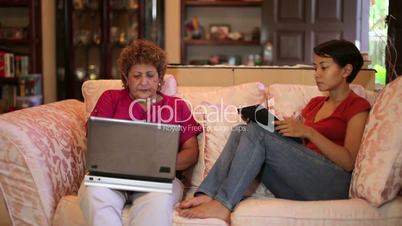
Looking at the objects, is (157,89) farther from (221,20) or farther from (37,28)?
(221,20)

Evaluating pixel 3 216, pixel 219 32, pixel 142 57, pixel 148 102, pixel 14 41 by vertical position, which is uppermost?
pixel 219 32

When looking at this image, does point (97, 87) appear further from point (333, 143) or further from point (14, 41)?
point (14, 41)

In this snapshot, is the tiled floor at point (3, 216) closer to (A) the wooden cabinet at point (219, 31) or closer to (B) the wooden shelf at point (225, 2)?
(A) the wooden cabinet at point (219, 31)

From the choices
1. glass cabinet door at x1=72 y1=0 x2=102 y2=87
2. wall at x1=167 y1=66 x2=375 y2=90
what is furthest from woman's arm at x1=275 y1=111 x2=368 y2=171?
glass cabinet door at x1=72 y1=0 x2=102 y2=87

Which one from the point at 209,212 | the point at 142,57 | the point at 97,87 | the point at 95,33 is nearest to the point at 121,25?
the point at 95,33

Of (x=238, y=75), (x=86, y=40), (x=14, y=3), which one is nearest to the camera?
(x=238, y=75)

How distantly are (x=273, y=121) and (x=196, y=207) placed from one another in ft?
1.42

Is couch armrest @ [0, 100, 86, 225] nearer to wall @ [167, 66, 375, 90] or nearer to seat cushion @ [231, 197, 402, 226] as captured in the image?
seat cushion @ [231, 197, 402, 226]

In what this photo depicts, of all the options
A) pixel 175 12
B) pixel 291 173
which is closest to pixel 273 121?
pixel 291 173

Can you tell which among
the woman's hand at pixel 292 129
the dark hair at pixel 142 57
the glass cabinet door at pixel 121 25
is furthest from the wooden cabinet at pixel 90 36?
the woman's hand at pixel 292 129

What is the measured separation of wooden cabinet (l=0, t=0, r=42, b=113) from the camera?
410 centimetres

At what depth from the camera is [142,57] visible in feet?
6.19

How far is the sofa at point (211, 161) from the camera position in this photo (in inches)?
60.2

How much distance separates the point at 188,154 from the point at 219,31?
9.73 feet
